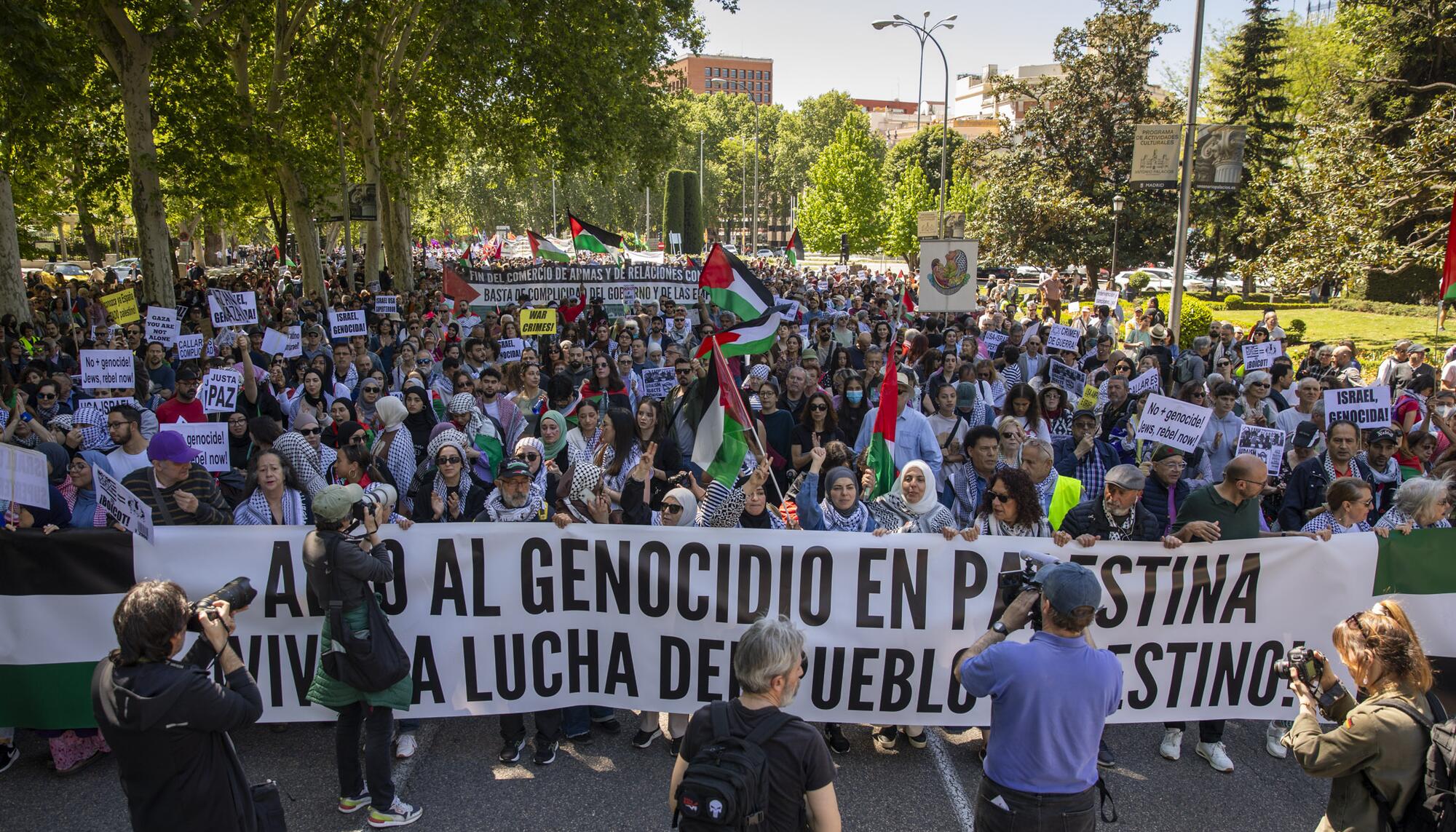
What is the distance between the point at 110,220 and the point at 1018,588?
47327 mm

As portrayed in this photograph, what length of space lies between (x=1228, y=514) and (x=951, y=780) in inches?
78.5

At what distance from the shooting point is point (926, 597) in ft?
15.7

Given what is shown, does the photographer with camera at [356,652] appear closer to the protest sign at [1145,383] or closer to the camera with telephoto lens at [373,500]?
the camera with telephoto lens at [373,500]

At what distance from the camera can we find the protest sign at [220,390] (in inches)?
302

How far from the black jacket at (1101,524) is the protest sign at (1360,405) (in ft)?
9.79

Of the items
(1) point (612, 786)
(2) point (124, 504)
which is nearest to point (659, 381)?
(1) point (612, 786)

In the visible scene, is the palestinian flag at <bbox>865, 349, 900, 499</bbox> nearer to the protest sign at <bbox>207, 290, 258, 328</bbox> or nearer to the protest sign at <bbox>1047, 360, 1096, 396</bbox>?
the protest sign at <bbox>1047, 360, 1096, 396</bbox>

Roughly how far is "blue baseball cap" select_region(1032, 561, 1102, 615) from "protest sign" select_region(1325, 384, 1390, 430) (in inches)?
201

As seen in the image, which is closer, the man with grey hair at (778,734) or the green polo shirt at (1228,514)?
the man with grey hair at (778,734)

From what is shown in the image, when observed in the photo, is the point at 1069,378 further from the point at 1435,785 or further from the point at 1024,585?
the point at 1435,785

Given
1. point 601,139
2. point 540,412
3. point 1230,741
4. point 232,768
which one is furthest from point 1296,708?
point 601,139

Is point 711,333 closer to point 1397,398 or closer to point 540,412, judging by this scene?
point 540,412

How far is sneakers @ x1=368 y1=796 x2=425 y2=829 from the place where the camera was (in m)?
4.30

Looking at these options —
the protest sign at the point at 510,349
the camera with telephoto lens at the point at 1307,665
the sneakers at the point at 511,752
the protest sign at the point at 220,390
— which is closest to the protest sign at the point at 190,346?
the protest sign at the point at 220,390
